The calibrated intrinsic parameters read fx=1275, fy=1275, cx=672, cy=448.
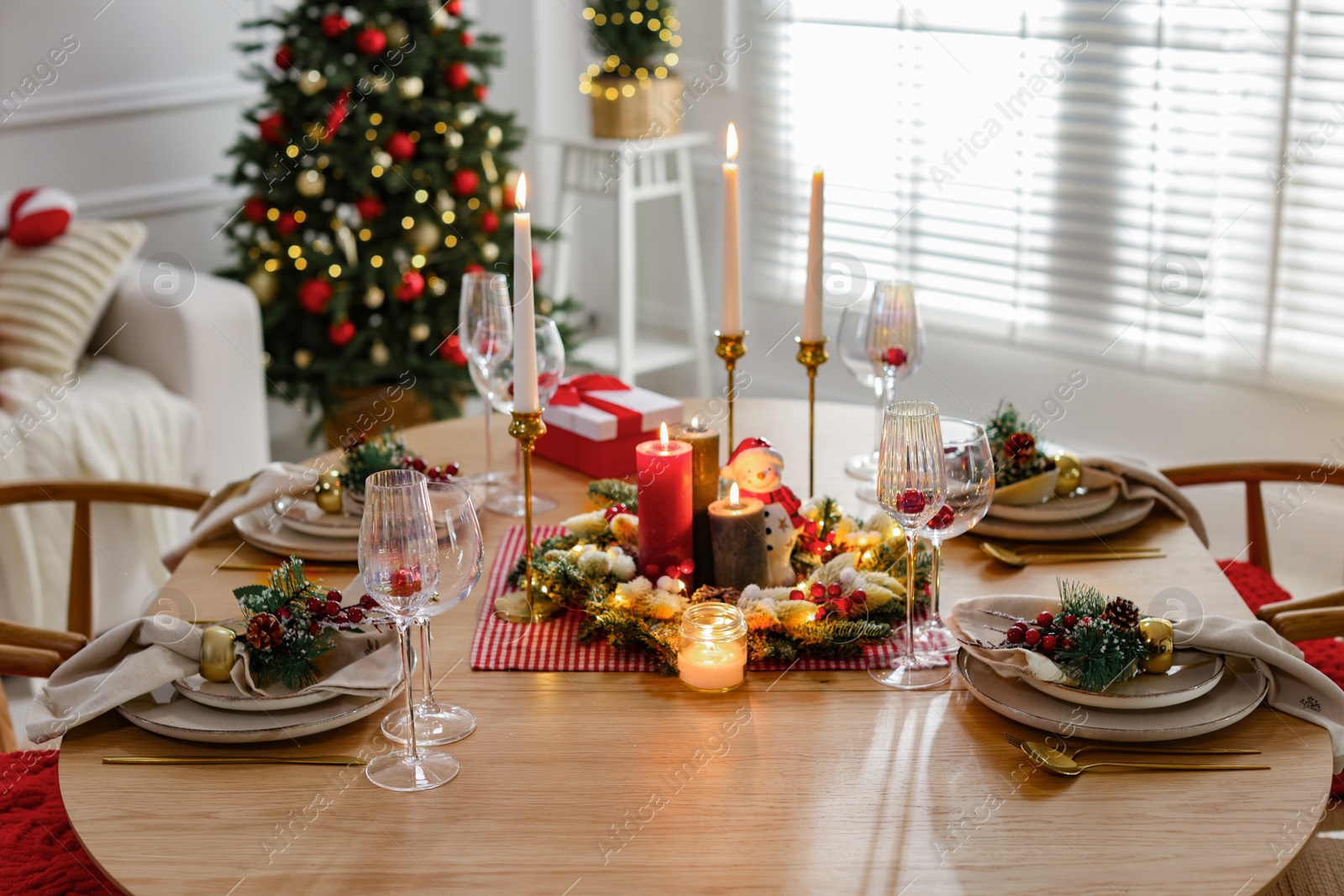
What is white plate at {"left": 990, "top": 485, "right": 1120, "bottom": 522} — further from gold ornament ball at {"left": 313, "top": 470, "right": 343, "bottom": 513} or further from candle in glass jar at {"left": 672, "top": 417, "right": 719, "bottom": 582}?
gold ornament ball at {"left": 313, "top": 470, "right": 343, "bottom": 513}

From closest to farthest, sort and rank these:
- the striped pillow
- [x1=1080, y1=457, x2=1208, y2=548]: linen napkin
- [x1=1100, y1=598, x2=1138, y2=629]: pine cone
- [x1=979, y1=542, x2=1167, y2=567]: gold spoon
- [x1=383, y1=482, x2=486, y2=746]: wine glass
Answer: [x1=383, y1=482, x2=486, y2=746]: wine glass → [x1=1100, y1=598, x2=1138, y2=629]: pine cone → [x1=979, y1=542, x2=1167, y2=567]: gold spoon → [x1=1080, y1=457, x2=1208, y2=548]: linen napkin → the striped pillow

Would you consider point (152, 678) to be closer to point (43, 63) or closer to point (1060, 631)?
point (1060, 631)

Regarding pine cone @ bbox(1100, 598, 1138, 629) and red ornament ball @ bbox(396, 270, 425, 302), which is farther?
red ornament ball @ bbox(396, 270, 425, 302)

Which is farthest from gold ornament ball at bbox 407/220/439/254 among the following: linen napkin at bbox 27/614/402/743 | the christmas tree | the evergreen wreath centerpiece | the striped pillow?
linen napkin at bbox 27/614/402/743

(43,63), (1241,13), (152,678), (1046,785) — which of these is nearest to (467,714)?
(152,678)

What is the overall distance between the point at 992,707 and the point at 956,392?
273cm

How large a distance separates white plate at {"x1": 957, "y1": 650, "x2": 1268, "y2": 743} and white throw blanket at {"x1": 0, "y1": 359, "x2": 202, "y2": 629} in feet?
6.51

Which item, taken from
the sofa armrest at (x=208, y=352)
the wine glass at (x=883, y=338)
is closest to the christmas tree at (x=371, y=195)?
the sofa armrest at (x=208, y=352)

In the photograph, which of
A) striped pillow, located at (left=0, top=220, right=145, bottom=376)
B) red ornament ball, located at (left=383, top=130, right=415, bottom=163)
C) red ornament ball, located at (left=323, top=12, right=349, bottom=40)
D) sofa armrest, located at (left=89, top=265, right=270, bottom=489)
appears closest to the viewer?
striped pillow, located at (left=0, top=220, right=145, bottom=376)

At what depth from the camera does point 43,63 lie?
3383 millimetres

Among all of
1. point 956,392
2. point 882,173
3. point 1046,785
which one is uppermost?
point 882,173

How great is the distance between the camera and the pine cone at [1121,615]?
1.18 metres

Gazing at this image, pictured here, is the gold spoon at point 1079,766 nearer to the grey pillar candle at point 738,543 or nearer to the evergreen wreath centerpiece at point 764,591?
the evergreen wreath centerpiece at point 764,591

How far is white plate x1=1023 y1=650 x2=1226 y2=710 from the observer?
3.73ft
